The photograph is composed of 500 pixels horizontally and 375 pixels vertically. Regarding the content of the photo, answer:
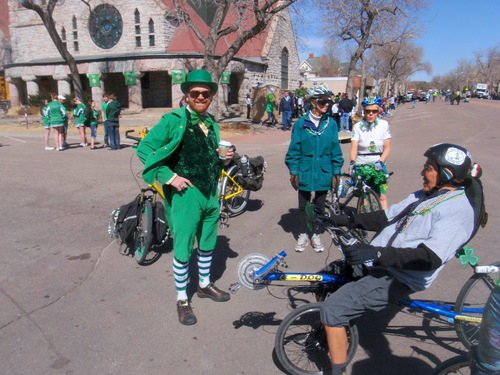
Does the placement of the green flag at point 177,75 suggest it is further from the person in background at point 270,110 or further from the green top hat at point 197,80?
the green top hat at point 197,80

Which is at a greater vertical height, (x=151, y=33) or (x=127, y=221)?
(x=151, y=33)

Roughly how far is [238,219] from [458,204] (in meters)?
4.08

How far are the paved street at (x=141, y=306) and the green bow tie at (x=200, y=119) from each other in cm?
158

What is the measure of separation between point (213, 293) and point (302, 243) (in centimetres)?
159

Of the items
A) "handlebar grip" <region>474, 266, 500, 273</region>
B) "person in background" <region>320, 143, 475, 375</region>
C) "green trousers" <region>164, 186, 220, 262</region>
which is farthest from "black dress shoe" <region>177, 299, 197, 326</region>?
"handlebar grip" <region>474, 266, 500, 273</region>

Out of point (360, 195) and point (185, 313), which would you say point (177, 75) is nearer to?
point (360, 195)

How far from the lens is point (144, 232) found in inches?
177

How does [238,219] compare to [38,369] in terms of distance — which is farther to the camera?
[238,219]

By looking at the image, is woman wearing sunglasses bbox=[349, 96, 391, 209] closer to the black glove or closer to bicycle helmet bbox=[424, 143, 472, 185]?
bicycle helmet bbox=[424, 143, 472, 185]

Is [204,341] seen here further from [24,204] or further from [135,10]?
[135,10]

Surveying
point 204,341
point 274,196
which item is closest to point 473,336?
point 204,341

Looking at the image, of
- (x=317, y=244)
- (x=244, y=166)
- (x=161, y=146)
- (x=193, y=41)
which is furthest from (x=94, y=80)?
(x=161, y=146)

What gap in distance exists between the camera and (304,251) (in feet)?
15.8

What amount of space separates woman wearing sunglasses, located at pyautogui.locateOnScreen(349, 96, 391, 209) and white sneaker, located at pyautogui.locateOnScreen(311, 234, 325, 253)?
3.64 ft
